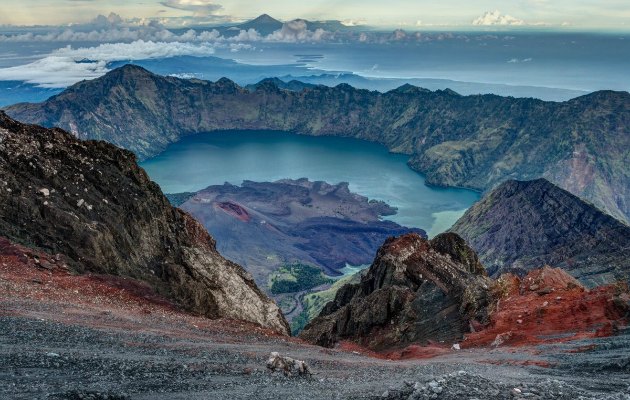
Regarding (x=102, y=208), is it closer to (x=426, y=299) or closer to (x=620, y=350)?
(x=426, y=299)

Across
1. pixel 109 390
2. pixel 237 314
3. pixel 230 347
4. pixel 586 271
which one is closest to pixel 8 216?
pixel 237 314

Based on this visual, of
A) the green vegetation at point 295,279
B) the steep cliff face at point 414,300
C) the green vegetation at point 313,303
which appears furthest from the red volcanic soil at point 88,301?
the green vegetation at point 295,279

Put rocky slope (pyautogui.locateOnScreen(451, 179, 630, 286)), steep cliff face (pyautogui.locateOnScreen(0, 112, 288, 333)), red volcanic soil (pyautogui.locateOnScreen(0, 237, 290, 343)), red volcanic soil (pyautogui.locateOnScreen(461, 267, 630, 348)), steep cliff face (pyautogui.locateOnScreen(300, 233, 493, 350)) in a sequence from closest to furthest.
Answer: red volcanic soil (pyautogui.locateOnScreen(0, 237, 290, 343)) → red volcanic soil (pyautogui.locateOnScreen(461, 267, 630, 348)) → steep cliff face (pyautogui.locateOnScreen(0, 112, 288, 333)) → steep cliff face (pyautogui.locateOnScreen(300, 233, 493, 350)) → rocky slope (pyautogui.locateOnScreen(451, 179, 630, 286))

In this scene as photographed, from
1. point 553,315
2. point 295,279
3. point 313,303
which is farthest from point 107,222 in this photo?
point 295,279

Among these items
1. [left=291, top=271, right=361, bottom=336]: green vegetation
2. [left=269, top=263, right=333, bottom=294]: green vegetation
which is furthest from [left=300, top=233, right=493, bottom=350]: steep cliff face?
[left=269, top=263, right=333, bottom=294]: green vegetation

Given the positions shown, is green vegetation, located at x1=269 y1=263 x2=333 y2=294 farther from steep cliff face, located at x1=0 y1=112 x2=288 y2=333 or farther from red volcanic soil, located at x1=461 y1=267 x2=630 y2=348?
red volcanic soil, located at x1=461 y1=267 x2=630 y2=348

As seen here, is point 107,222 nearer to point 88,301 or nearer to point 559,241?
point 88,301
